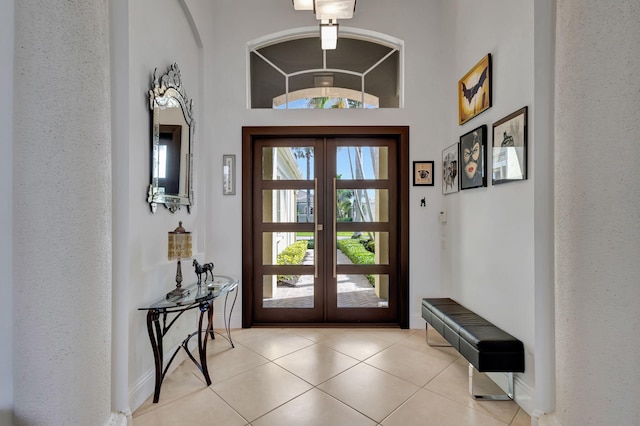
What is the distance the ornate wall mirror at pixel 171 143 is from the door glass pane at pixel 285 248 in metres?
1.03

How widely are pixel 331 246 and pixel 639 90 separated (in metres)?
2.77

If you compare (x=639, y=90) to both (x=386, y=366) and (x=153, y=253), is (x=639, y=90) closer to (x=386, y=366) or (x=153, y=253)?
(x=386, y=366)

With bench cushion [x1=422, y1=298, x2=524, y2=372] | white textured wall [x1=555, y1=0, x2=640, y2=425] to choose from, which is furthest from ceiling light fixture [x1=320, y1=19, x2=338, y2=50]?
bench cushion [x1=422, y1=298, x2=524, y2=372]

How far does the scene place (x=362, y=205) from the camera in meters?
3.41

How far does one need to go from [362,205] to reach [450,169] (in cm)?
104

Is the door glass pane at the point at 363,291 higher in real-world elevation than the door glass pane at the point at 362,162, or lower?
lower

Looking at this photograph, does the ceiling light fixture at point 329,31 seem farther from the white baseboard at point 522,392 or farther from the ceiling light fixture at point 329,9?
the white baseboard at point 522,392

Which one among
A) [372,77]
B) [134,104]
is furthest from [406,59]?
[134,104]

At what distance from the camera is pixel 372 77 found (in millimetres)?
3443

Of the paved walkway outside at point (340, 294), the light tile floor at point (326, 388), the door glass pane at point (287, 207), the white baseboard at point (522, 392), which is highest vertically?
the door glass pane at point (287, 207)

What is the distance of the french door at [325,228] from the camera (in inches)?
133

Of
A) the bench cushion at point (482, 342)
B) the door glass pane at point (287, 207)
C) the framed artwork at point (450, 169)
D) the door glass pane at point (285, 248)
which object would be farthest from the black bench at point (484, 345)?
the door glass pane at point (287, 207)

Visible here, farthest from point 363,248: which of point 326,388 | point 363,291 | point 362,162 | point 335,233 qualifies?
point 326,388

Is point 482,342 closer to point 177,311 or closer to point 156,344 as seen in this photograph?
point 177,311
